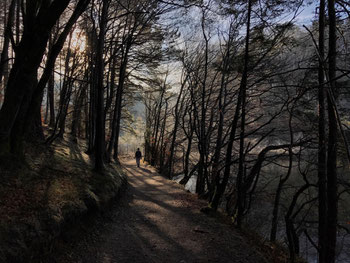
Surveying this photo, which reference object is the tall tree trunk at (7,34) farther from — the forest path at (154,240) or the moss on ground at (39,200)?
the forest path at (154,240)

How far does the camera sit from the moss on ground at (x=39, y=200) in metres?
3.02

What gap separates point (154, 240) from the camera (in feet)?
16.4

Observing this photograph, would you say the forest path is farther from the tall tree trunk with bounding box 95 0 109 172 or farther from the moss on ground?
the tall tree trunk with bounding box 95 0 109 172

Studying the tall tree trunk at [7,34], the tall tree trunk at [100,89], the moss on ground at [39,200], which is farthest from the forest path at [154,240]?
the tall tree trunk at [7,34]

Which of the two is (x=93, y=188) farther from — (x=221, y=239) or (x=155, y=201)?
(x=221, y=239)

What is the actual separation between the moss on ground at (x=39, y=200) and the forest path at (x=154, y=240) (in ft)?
1.21

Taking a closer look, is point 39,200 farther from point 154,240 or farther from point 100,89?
point 100,89

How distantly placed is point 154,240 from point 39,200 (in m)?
2.63

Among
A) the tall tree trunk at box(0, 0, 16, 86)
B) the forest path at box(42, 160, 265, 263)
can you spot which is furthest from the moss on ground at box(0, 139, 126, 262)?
the tall tree trunk at box(0, 0, 16, 86)

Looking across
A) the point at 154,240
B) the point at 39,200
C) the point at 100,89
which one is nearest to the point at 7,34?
the point at 100,89

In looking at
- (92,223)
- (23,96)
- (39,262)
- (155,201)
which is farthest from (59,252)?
(155,201)

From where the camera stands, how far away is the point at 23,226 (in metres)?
3.19

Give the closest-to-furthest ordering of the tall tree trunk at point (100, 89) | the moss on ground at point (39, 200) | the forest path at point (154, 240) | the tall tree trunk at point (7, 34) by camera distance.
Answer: the moss on ground at point (39, 200) < the forest path at point (154, 240) < the tall tree trunk at point (7, 34) < the tall tree trunk at point (100, 89)

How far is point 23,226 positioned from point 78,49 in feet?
35.3
